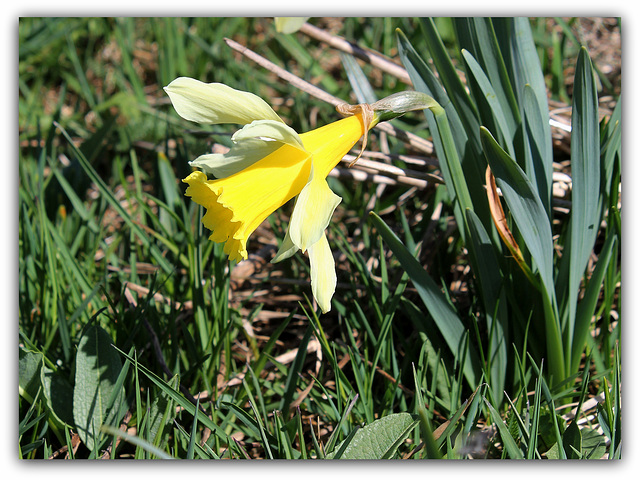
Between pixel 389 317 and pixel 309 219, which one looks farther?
pixel 389 317

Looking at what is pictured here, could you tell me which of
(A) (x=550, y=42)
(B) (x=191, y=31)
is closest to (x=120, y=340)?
(B) (x=191, y=31)

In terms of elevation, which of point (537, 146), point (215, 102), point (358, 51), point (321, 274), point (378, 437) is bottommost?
point (378, 437)

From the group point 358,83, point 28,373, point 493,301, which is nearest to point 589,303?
point 493,301

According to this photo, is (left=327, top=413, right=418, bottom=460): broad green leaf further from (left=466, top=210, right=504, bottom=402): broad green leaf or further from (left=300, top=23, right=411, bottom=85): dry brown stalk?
(left=300, top=23, right=411, bottom=85): dry brown stalk

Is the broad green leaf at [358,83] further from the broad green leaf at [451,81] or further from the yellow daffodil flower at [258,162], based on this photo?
the yellow daffodil flower at [258,162]

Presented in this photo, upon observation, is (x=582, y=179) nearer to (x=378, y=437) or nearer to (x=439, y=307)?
(x=439, y=307)

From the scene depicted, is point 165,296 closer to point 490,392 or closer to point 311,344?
point 311,344

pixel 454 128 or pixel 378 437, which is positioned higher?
pixel 454 128
